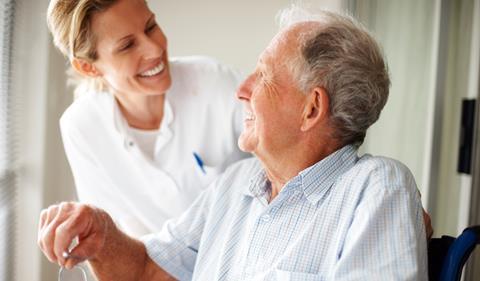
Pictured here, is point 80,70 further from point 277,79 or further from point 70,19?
point 277,79

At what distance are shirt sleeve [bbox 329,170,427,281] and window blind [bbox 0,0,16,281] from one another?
120 cm

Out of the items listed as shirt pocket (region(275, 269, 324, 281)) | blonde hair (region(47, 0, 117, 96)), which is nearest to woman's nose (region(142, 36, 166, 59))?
blonde hair (region(47, 0, 117, 96))

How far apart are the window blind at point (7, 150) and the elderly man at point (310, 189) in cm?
56

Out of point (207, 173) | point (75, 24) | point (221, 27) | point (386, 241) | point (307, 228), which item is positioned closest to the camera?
point (386, 241)

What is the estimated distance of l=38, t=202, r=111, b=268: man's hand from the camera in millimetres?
1147

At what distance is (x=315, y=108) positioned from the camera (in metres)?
1.12

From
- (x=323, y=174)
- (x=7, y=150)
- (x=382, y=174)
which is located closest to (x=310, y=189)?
(x=323, y=174)

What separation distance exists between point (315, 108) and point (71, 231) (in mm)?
653

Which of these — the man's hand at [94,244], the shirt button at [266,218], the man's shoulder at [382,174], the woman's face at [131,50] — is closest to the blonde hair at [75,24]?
the woman's face at [131,50]

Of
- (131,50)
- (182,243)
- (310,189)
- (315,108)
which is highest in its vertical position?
(131,50)

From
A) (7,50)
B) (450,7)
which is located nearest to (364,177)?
(450,7)

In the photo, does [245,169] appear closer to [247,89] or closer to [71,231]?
[247,89]

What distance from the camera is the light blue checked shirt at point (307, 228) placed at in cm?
96

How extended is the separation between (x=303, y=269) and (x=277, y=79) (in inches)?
17.3
